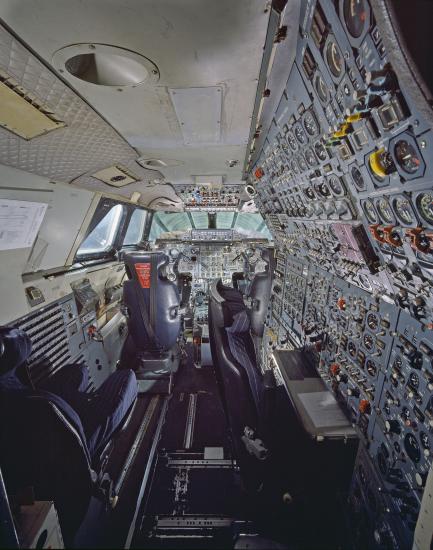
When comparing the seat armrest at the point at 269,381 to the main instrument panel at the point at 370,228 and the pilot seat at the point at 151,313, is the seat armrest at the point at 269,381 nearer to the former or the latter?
the main instrument panel at the point at 370,228

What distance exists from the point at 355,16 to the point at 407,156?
1.64 ft

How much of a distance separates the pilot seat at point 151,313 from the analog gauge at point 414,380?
104 inches

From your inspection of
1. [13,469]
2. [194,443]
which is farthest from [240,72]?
[194,443]

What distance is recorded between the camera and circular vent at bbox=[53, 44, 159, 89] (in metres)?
1.15

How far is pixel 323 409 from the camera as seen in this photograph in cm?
198

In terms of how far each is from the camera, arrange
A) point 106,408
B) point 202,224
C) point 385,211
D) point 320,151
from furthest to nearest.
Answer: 1. point 202,224
2. point 106,408
3. point 320,151
4. point 385,211

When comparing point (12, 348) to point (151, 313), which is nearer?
point (12, 348)

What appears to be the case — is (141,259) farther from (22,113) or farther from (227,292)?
(22,113)

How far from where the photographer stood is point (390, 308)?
1576 mm

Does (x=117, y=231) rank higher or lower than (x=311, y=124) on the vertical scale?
lower

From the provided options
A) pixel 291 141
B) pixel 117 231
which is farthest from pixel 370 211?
pixel 117 231

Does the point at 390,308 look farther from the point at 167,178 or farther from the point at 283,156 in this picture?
the point at 167,178

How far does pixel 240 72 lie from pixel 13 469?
7.74 ft

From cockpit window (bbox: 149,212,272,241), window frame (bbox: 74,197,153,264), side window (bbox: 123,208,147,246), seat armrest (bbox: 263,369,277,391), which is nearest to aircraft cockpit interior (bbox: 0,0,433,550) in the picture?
seat armrest (bbox: 263,369,277,391)
